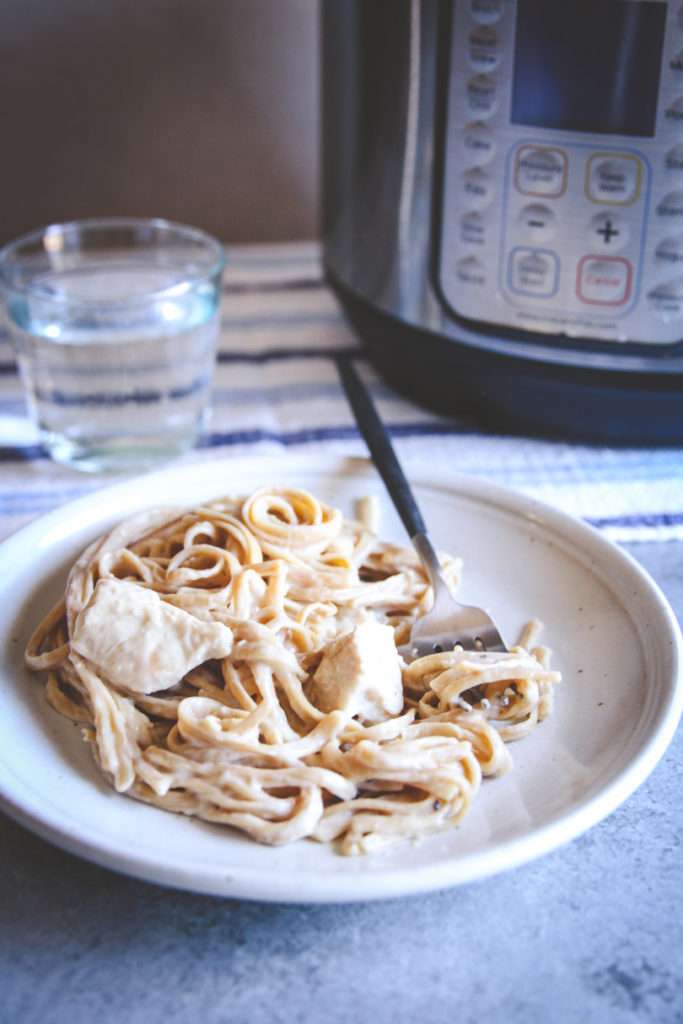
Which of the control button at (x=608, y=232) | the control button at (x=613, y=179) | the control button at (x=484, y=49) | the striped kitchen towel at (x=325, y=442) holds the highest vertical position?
the control button at (x=484, y=49)

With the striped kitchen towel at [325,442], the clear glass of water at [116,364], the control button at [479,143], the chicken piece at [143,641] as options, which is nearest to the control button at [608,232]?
the control button at [479,143]

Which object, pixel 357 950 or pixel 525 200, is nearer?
pixel 357 950

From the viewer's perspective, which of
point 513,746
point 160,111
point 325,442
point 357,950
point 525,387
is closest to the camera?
point 357,950

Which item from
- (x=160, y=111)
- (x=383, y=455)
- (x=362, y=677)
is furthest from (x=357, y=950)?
(x=160, y=111)

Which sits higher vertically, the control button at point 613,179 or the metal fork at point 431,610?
the control button at point 613,179

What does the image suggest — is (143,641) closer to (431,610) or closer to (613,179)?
(431,610)

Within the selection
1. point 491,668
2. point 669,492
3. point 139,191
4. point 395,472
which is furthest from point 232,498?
point 139,191

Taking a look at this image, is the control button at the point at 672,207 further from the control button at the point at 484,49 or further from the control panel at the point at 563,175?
the control button at the point at 484,49

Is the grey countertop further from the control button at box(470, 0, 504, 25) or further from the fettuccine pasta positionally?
the control button at box(470, 0, 504, 25)
